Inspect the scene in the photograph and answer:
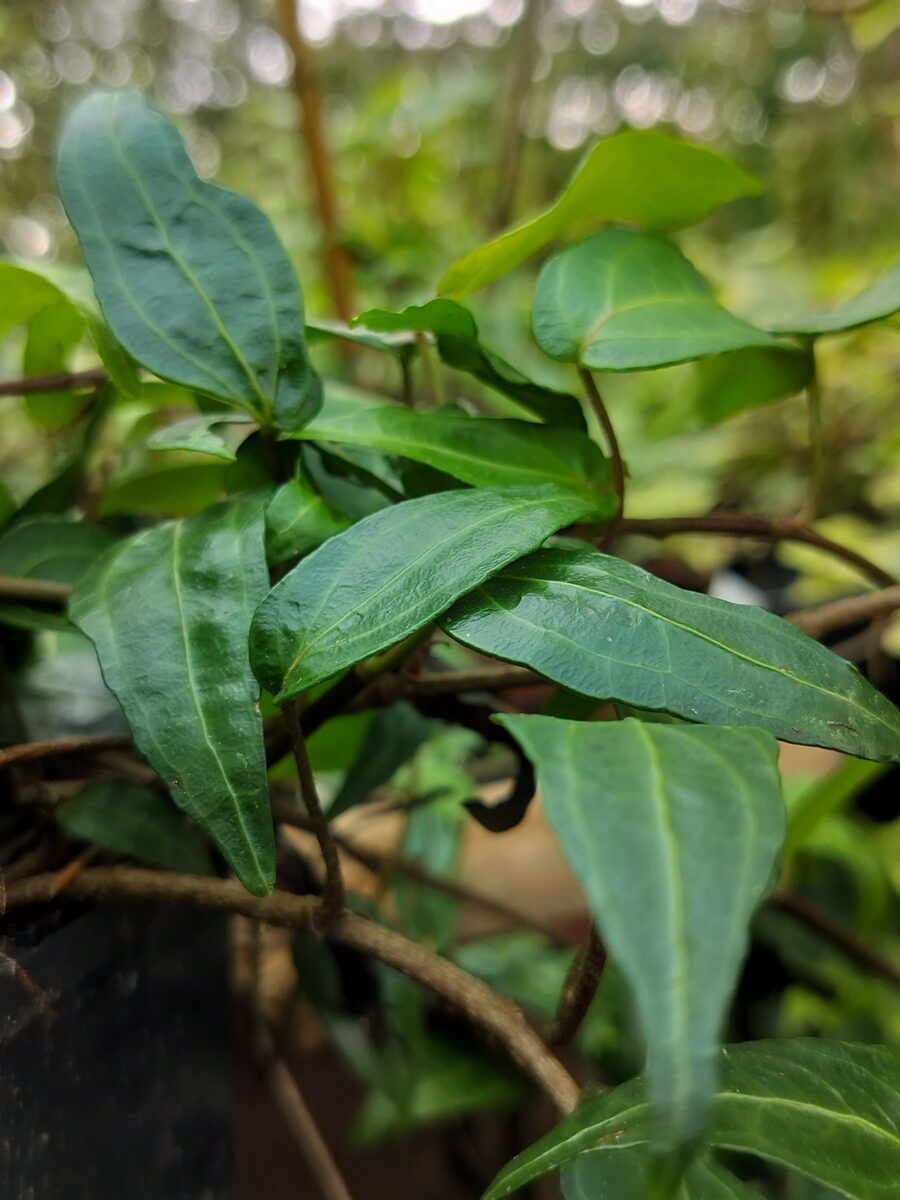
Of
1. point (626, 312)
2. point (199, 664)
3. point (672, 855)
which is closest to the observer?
point (672, 855)

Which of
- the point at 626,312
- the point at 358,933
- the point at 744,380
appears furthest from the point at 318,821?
the point at 744,380

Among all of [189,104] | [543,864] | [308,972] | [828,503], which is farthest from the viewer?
[189,104]

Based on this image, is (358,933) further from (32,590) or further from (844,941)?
(844,941)

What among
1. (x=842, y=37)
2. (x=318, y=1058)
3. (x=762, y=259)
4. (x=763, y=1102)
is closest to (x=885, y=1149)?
(x=763, y=1102)

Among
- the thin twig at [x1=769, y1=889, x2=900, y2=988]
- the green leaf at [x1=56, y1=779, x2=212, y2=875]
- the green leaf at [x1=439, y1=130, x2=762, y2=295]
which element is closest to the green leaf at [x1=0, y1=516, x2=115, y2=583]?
the green leaf at [x1=56, y1=779, x2=212, y2=875]

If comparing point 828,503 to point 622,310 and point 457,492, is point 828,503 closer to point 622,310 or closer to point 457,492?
point 622,310

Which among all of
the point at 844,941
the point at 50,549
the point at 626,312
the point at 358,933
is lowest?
the point at 844,941
